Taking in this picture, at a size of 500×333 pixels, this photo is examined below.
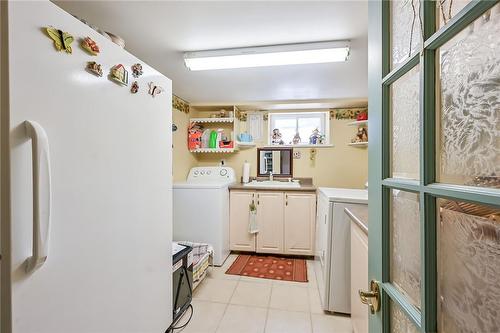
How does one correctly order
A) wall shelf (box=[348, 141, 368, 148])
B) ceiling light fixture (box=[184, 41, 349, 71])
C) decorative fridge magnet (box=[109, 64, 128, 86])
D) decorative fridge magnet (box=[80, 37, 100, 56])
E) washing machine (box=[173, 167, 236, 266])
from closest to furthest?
decorative fridge magnet (box=[80, 37, 100, 56]) → decorative fridge magnet (box=[109, 64, 128, 86]) → ceiling light fixture (box=[184, 41, 349, 71]) → washing machine (box=[173, 167, 236, 266]) → wall shelf (box=[348, 141, 368, 148])

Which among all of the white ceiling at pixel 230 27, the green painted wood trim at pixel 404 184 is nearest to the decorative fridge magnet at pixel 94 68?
the white ceiling at pixel 230 27

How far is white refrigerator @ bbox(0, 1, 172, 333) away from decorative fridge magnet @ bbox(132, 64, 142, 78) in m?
0.03

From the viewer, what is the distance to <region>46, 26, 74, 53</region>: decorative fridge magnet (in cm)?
71

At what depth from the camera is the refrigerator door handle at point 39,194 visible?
2.11 ft

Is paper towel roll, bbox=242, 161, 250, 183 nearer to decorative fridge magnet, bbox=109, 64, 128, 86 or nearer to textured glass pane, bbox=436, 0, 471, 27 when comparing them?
decorative fridge magnet, bbox=109, 64, 128, 86

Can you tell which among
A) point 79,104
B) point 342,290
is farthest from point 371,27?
point 342,290

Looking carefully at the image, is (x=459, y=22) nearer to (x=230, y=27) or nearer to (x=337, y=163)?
(x=230, y=27)

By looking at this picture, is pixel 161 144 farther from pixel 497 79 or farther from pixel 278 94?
pixel 278 94

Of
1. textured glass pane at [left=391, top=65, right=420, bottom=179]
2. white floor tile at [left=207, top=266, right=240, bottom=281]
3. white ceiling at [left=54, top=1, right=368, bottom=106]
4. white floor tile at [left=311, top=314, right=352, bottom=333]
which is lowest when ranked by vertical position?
white floor tile at [left=311, top=314, right=352, bottom=333]

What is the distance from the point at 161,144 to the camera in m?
1.37

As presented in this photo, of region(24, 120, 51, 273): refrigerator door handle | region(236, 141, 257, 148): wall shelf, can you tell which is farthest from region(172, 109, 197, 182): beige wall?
region(24, 120, 51, 273): refrigerator door handle

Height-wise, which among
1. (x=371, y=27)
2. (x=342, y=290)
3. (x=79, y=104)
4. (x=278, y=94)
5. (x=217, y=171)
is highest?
(x=278, y=94)

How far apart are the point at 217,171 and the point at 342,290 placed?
7.17 ft

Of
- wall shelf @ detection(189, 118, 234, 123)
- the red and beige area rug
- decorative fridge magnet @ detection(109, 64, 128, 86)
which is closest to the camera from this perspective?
decorative fridge magnet @ detection(109, 64, 128, 86)
